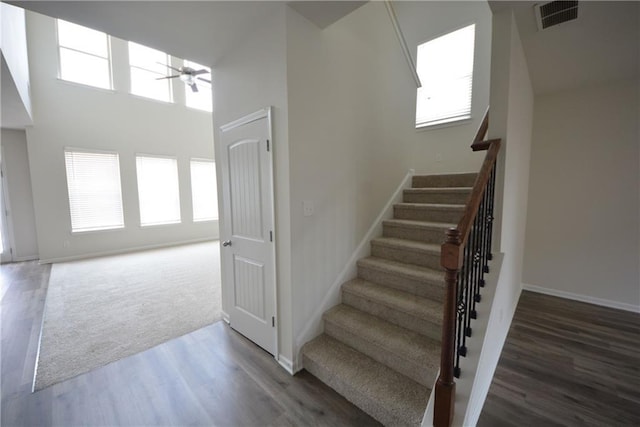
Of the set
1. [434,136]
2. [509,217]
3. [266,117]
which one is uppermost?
[434,136]

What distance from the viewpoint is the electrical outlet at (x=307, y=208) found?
6.91ft

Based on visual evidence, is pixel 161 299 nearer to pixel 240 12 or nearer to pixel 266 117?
pixel 266 117

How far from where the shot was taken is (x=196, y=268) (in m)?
4.93

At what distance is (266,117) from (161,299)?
117 inches

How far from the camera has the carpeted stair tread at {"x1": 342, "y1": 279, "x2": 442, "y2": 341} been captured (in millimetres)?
1938

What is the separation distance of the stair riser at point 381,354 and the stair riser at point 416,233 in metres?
1.19

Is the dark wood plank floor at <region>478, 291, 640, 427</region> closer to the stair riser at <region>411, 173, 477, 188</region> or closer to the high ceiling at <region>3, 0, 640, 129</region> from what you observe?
the stair riser at <region>411, 173, 477, 188</region>

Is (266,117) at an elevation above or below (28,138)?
below

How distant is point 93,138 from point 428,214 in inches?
276

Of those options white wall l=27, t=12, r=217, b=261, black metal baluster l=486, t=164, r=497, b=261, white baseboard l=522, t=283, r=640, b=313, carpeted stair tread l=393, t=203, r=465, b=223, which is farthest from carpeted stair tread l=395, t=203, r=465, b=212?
white wall l=27, t=12, r=217, b=261

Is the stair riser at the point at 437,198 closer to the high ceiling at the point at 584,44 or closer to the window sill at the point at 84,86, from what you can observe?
the high ceiling at the point at 584,44

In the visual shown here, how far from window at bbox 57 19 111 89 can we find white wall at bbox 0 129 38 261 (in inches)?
63.8

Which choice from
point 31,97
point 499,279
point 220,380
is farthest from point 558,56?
point 31,97

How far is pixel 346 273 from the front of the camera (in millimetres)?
2580
